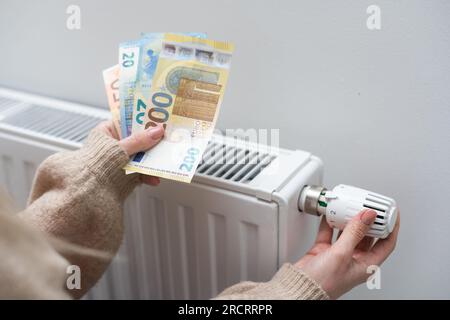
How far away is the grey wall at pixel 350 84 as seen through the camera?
1.99 feet

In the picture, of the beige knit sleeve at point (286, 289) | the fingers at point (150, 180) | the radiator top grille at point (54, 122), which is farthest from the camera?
the radiator top grille at point (54, 122)

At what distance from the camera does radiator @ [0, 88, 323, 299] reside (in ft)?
2.09

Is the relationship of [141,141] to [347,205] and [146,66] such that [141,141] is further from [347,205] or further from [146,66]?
[347,205]

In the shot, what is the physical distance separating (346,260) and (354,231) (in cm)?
3

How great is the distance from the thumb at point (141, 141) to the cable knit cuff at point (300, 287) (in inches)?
8.1

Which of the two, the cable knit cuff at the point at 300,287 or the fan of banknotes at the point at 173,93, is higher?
the fan of banknotes at the point at 173,93

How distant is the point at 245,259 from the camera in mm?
676

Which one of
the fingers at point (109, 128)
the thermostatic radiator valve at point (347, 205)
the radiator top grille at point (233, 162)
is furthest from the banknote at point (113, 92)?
the thermostatic radiator valve at point (347, 205)

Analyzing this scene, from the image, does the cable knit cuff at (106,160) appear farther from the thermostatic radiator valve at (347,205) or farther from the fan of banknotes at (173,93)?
the thermostatic radiator valve at (347,205)

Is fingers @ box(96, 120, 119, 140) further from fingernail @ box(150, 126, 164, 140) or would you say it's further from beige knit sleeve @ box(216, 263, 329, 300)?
beige knit sleeve @ box(216, 263, 329, 300)

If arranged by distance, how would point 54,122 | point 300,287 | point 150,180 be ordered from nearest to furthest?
1. point 300,287
2. point 150,180
3. point 54,122

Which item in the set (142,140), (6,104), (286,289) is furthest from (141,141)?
(6,104)

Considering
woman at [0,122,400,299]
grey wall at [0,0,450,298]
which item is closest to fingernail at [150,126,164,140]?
woman at [0,122,400,299]

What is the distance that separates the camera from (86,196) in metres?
0.63
